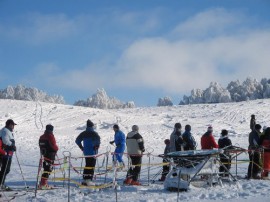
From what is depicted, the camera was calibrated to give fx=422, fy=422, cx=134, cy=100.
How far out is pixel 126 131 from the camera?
30.1m

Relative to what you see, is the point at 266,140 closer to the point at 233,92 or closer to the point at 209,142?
the point at 209,142

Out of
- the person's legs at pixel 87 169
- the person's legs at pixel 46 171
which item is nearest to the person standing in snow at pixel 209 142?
the person's legs at pixel 87 169

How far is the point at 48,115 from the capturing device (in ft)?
119

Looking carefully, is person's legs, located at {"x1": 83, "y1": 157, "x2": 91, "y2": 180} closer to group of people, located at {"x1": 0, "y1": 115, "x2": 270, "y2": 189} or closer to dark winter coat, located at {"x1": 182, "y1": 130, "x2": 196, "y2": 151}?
group of people, located at {"x1": 0, "y1": 115, "x2": 270, "y2": 189}

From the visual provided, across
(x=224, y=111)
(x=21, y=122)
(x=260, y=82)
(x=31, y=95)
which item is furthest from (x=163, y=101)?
(x=21, y=122)

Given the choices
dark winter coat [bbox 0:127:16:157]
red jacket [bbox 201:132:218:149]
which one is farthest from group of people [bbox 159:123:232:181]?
dark winter coat [bbox 0:127:16:157]

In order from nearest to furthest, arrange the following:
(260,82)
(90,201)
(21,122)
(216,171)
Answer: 1. (90,201)
2. (216,171)
3. (21,122)
4. (260,82)

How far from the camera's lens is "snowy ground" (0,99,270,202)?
909 cm

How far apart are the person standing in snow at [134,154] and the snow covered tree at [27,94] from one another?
258 feet

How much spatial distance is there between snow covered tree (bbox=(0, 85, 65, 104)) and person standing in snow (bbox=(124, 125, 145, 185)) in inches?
3098

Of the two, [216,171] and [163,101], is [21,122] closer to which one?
[216,171]

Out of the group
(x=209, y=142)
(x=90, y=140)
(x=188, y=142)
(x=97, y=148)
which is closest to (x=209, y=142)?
(x=209, y=142)

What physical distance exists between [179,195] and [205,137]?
3.54 metres

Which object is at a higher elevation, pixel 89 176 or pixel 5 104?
pixel 5 104
